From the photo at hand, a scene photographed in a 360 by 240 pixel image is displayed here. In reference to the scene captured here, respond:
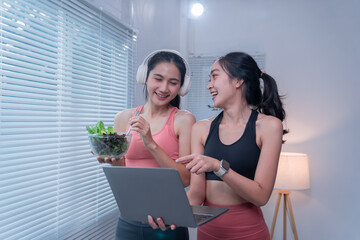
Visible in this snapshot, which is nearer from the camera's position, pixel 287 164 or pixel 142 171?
pixel 142 171

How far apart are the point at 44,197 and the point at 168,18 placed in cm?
221

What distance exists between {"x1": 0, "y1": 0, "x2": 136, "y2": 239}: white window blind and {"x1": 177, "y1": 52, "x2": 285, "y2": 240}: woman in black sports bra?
75 cm

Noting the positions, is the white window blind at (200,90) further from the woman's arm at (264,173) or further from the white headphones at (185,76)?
the woman's arm at (264,173)

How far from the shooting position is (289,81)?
308cm

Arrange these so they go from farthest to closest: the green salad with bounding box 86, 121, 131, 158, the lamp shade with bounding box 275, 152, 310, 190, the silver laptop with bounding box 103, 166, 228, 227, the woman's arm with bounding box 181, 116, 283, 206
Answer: the lamp shade with bounding box 275, 152, 310, 190, the green salad with bounding box 86, 121, 131, 158, the woman's arm with bounding box 181, 116, 283, 206, the silver laptop with bounding box 103, 166, 228, 227

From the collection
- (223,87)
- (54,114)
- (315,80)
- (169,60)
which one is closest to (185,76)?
(169,60)

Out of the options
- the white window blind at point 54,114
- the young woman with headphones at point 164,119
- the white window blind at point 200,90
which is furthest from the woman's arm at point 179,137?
the white window blind at point 200,90

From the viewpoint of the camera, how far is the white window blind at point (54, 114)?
4.59 feet

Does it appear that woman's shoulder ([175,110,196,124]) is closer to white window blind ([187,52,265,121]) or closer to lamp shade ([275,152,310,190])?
lamp shade ([275,152,310,190])

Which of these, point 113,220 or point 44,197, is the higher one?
point 44,197

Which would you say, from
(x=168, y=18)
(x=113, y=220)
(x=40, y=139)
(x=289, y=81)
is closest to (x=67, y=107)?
(x=40, y=139)

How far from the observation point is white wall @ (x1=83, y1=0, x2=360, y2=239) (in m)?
2.88

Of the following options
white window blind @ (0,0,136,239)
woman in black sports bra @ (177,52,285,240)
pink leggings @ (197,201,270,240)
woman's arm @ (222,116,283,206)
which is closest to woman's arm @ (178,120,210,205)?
woman in black sports bra @ (177,52,285,240)

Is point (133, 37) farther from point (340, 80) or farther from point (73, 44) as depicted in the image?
point (340, 80)
